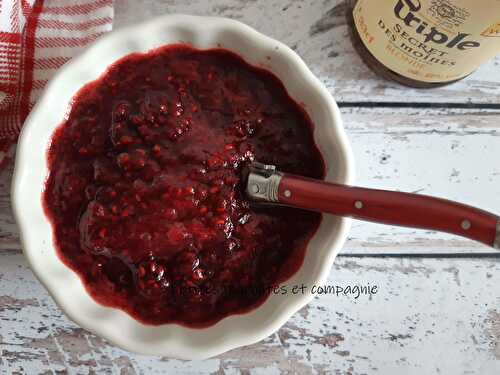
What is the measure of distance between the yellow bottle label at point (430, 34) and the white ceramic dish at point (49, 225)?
5.9 inches

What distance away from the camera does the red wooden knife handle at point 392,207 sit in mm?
765

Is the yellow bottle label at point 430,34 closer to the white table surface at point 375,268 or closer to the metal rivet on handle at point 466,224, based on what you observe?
the white table surface at point 375,268

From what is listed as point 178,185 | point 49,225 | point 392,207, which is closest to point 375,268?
point 392,207

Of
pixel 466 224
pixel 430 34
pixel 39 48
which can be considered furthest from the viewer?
pixel 39 48

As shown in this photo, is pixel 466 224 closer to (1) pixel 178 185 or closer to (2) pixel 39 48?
(1) pixel 178 185

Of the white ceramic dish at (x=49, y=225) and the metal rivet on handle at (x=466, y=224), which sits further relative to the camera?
the white ceramic dish at (x=49, y=225)

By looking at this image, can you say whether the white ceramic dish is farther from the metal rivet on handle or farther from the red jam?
the metal rivet on handle

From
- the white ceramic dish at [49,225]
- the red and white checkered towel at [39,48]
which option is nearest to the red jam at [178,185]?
the white ceramic dish at [49,225]

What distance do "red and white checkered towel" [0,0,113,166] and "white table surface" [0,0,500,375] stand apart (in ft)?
0.18

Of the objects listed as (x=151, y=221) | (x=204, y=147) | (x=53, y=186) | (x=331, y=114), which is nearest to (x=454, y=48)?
(x=331, y=114)

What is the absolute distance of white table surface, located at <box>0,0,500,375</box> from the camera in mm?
1106

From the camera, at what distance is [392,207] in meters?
0.82

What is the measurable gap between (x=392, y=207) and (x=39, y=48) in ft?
2.13

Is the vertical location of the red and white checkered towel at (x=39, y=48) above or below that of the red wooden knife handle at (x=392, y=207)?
above
